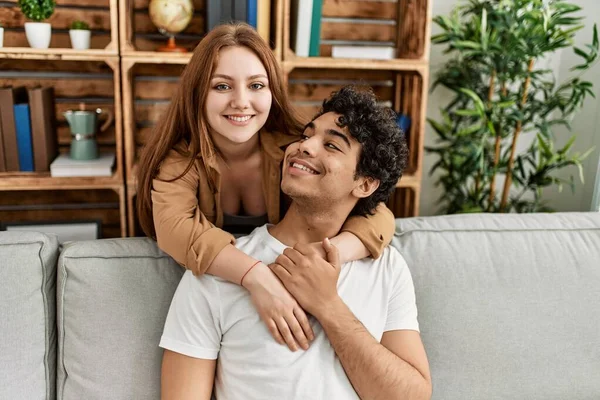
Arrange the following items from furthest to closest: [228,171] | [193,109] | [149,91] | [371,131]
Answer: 1. [149,91]
2. [228,171]
3. [193,109]
4. [371,131]

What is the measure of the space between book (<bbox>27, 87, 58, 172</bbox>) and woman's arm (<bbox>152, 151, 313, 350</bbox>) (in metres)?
0.90

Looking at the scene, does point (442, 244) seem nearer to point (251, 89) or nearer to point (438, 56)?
point (251, 89)

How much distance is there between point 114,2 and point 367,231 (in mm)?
1155

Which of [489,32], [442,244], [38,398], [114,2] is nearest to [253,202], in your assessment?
[442,244]

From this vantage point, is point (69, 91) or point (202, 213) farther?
point (69, 91)

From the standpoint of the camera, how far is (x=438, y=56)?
8.13 feet

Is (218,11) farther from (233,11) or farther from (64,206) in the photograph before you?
(64,206)

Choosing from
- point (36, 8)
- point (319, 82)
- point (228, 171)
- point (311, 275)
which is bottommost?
point (311, 275)

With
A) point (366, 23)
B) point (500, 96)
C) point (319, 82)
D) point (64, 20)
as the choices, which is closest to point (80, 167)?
point (64, 20)

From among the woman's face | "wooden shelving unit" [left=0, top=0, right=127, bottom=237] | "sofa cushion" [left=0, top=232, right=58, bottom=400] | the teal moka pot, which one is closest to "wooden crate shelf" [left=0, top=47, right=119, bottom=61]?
"wooden shelving unit" [left=0, top=0, right=127, bottom=237]

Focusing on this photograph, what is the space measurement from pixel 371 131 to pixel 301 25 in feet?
2.85

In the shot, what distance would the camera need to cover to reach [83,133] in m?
2.04

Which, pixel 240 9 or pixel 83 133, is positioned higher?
pixel 240 9

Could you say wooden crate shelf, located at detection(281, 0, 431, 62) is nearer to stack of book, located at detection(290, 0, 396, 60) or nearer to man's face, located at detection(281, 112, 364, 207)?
stack of book, located at detection(290, 0, 396, 60)
